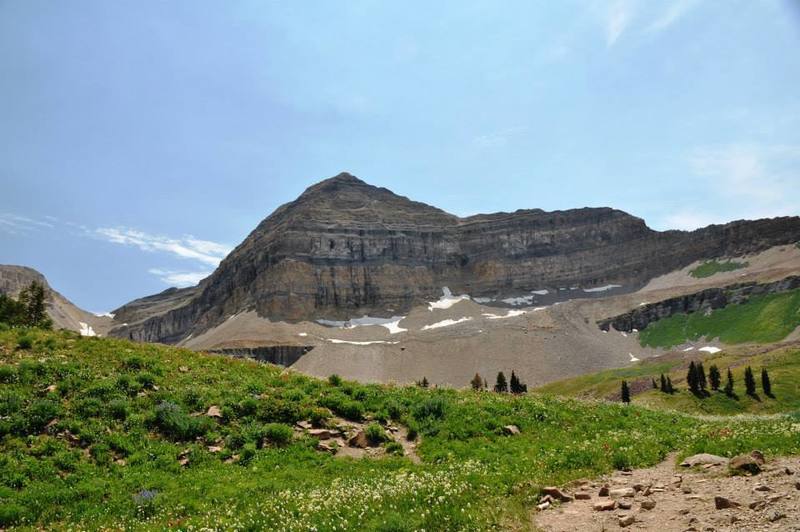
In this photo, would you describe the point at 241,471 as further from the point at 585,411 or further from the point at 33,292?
the point at 33,292

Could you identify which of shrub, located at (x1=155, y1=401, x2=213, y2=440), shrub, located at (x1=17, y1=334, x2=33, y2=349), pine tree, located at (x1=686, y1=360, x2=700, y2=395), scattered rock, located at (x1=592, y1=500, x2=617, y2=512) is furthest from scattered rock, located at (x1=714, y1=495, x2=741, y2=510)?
pine tree, located at (x1=686, y1=360, x2=700, y2=395)

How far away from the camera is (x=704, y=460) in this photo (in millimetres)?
12023

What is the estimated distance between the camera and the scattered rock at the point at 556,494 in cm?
1053

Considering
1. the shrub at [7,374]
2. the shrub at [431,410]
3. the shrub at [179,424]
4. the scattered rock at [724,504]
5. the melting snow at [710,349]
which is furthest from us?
the melting snow at [710,349]

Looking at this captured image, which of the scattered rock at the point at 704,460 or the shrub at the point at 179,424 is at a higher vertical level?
the shrub at the point at 179,424

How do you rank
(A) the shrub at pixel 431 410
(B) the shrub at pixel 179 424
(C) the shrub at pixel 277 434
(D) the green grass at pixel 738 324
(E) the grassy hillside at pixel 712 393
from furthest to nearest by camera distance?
(D) the green grass at pixel 738 324 → (E) the grassy hillside at pixel 712 393 → (A) the shrub at pixel 431 410 → (C) the shrub at pixel 277 434 → (B) the shrub at pixel 179 424

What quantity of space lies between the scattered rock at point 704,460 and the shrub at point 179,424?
14.0m

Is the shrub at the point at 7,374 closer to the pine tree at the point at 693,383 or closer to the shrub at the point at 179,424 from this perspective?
the shrub at the point at 179,424

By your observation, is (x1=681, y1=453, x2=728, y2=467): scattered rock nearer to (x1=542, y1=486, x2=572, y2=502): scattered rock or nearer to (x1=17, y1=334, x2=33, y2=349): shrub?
(x1=542, y1=486, x2=572, y2=502): scattered rock

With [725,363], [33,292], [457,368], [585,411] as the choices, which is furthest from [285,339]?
[585,411]

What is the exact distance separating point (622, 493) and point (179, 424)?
1332 cm

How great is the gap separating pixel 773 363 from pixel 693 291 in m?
103

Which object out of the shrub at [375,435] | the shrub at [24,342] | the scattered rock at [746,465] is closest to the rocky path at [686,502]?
the scattered rock at [746,465]

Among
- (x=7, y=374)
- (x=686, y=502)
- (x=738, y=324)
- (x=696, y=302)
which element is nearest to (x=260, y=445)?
(x=7, y=374)
